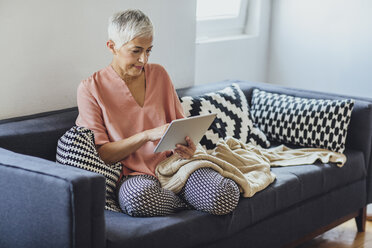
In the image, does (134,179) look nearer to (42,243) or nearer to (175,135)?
(175,135)

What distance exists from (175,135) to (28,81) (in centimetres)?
79

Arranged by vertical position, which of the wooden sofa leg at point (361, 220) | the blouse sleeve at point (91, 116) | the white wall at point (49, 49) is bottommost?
the wooden sofa leg at point (361, 220)

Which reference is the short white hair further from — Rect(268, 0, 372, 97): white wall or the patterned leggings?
Rect(268, 0, 372, 97): white wall

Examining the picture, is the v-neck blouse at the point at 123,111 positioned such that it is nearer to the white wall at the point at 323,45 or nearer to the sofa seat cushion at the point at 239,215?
the sofa seat cushion at the point at 239,215

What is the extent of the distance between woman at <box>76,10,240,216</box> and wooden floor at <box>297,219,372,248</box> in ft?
3.10

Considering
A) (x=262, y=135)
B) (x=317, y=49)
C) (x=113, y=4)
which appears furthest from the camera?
(x=317, y=49)

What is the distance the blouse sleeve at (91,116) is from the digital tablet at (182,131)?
26cm

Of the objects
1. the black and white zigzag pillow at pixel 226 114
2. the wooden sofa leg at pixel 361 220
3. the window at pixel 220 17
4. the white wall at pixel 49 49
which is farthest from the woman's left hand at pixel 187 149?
the window at pixel 220 17

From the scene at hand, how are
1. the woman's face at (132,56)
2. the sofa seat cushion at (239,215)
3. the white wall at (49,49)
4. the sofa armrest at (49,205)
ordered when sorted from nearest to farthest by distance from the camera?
the sofa armrest at (49,205) < the sofa seat cushion at (239,215) < the woman's face at (132,56) < the white wall at (49,49)

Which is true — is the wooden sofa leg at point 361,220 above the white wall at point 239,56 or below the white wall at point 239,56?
below

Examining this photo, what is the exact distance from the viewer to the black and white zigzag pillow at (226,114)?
9.49 feet

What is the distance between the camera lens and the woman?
2.17 metres

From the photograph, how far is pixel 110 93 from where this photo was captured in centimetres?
241

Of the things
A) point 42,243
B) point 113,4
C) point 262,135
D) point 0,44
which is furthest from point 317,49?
point 42,243
